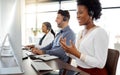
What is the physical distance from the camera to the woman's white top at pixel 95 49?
1.51 metres

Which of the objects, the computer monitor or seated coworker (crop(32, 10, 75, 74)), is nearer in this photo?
the computer monitor

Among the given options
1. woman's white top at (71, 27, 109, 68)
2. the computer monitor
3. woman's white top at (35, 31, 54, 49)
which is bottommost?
woman's white top at (35, 31, 54, 49)

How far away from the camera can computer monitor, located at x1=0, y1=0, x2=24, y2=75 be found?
1.15 meters

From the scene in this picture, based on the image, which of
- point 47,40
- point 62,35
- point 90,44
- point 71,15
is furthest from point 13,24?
point 71,15

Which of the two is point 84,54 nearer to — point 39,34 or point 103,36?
point 103,36

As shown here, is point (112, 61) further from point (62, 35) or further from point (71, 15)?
point (71, 15)

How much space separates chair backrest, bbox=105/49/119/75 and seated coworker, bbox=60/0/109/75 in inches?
1.9

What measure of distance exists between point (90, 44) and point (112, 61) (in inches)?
9.0

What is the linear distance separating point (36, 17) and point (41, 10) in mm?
291

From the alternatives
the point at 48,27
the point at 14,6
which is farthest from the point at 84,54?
the point at 48,27

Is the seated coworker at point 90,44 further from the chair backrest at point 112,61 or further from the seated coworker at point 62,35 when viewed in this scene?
the seated coworker at point 62,35

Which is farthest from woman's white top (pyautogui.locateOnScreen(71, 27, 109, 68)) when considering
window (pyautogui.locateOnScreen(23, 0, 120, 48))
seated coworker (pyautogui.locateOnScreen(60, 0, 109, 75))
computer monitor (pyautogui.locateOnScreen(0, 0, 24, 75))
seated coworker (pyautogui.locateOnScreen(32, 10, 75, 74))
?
window (pyautogui.locateOnScreen(23, 0, 120, 48))

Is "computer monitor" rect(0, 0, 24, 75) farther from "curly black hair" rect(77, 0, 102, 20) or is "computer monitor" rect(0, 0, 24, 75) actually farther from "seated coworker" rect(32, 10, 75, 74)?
"seated coworker" rect(32, 10, 75, 74)

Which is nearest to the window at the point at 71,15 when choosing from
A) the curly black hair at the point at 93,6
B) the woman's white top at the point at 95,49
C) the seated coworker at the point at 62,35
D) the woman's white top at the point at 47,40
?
the woman's white top at the point at 47,40
